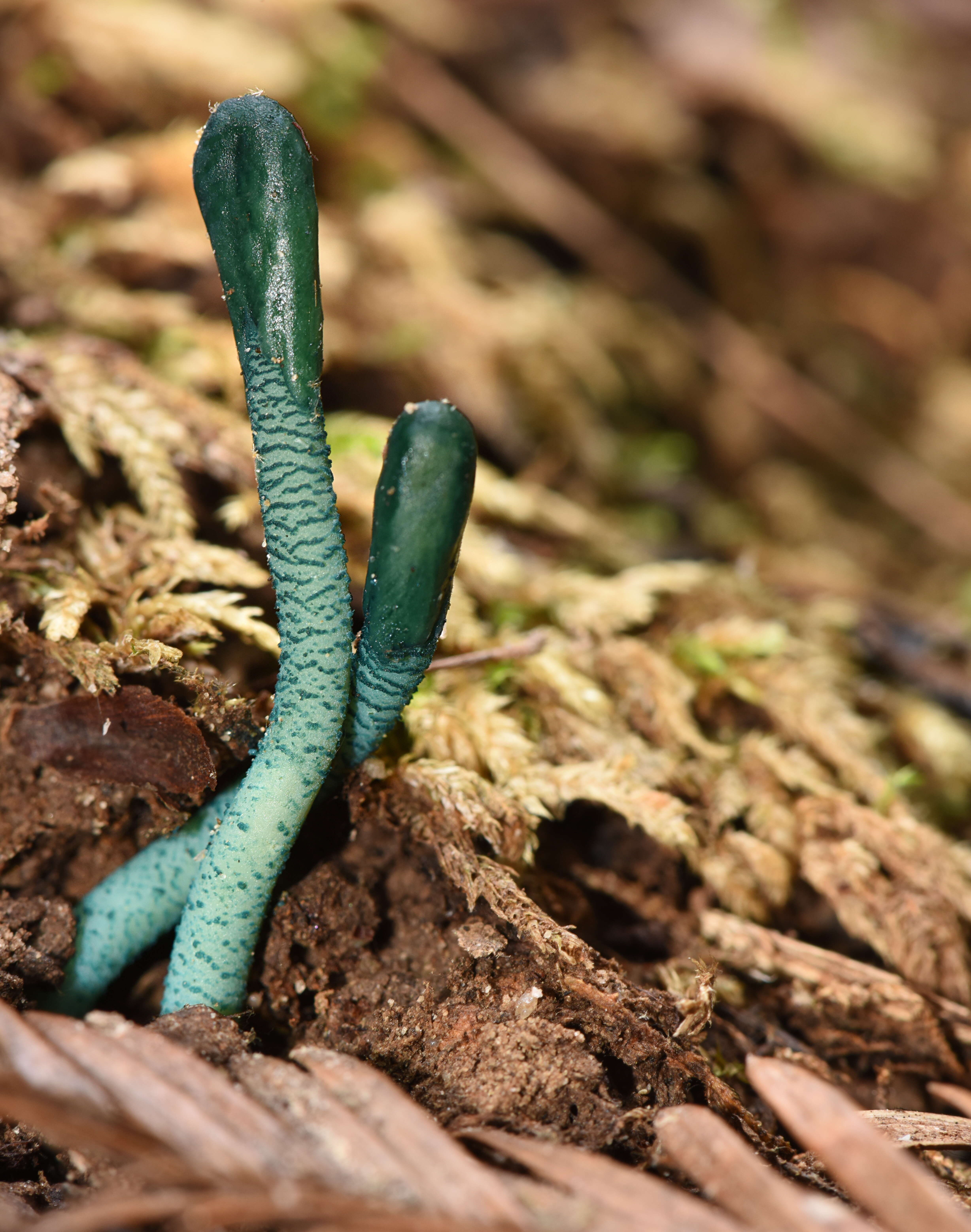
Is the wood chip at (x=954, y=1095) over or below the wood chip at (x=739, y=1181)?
over

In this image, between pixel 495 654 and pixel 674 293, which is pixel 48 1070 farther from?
pixel 674 293

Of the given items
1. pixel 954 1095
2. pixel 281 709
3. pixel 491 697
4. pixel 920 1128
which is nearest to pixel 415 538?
pixel 281 709

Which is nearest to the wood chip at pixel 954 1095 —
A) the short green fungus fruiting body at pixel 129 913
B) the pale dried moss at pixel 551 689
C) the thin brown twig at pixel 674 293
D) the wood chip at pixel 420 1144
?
the pale dried moss at pixel 551 689

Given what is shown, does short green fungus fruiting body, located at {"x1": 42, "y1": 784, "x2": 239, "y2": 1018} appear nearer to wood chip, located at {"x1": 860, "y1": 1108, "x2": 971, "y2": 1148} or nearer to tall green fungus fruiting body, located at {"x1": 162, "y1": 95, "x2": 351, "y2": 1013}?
tall green fungus fruiting body, located at {"x1": 162, "y1": 95, "x2": 351, "y2": 1013}

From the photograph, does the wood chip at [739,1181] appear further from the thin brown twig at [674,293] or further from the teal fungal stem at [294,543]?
the thin brown twig at [674,293]

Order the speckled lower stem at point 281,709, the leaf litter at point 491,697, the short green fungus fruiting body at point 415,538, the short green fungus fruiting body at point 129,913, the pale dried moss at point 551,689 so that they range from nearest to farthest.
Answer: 1. the leaf litter at point 491,697
2. the short green fungus fruiting body at point 415,538
3. the speckled lower stem at point 281,709
4. the short green fungus fruiting body at point 129,913
5. the pale dried moss at point 551,689

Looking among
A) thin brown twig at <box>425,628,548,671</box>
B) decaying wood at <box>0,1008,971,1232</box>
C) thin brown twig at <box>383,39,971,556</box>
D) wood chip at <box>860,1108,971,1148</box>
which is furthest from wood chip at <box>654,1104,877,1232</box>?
thin brown twig at <box>383,39,971,556</box>
